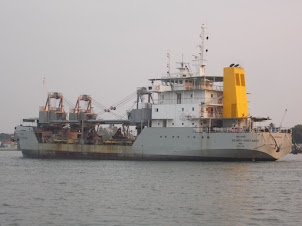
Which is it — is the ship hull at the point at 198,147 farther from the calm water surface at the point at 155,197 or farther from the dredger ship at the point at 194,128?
the calm water surface at the point at 155,197

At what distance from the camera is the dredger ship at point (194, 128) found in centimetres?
3906

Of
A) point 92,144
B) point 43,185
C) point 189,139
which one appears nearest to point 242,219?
point 43,185

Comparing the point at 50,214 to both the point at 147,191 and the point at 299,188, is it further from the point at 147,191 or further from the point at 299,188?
the point at 299,188

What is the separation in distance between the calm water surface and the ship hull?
4008 millimetres

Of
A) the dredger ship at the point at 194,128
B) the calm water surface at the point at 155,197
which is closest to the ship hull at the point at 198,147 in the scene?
the dredger ship at the point at 194,128

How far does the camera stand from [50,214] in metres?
19.0

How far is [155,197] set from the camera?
22656mm

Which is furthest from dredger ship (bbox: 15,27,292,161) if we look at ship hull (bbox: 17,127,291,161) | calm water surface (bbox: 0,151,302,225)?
calm water surface (bbox: 0,151,302,225)

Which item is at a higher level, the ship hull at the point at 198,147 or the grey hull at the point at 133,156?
the ship hull at the point at 198,147

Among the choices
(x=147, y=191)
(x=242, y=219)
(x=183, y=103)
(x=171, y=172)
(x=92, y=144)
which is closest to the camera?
(x=242, y=219)

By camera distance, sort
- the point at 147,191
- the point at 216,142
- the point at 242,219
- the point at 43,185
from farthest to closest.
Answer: the point at 216,142, the point at 43,185, the point at 147,191, the point at 242,219

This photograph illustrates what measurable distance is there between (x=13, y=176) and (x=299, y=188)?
18131 millimetres

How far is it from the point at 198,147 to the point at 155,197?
17.9 m

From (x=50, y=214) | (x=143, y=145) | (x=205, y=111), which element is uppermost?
(x=205, y=111)
